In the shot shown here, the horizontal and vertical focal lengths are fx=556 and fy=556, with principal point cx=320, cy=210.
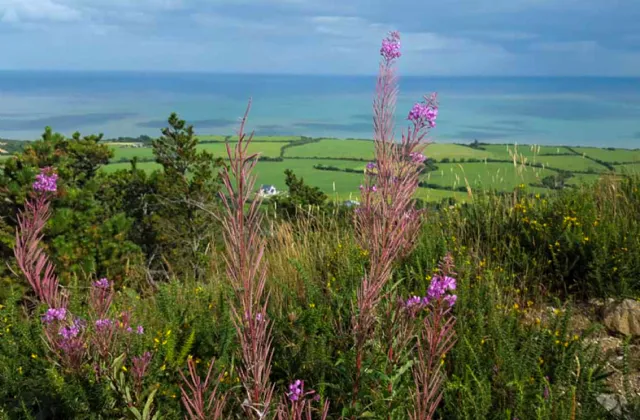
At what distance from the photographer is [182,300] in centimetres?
428

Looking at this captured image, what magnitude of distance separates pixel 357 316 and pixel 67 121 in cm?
6950

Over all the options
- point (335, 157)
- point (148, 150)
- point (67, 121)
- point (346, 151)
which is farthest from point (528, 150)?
point (67, 121)

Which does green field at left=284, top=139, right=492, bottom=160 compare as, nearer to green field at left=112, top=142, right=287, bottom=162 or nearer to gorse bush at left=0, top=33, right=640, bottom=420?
green field at left=112, top=142, right=287, bottom=162

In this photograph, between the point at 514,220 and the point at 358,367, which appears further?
the point at 514,220

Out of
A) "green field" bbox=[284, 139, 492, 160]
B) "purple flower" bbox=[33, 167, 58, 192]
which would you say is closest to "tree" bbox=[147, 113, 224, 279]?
"purple flower" bbox=[33, 167, 58, 192]

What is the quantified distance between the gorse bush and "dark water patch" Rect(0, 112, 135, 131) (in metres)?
57.5

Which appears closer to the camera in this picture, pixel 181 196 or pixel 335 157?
pixel 181 196

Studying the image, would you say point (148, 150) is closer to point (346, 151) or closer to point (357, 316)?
point (346, 151)

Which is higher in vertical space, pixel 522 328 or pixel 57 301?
pixel 57 301

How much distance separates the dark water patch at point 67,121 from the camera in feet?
197

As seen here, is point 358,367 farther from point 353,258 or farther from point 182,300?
point 182,300

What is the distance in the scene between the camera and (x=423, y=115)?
1.76 metres

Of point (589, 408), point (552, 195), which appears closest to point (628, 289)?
point (589, 408)

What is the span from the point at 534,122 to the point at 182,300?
80.7m
